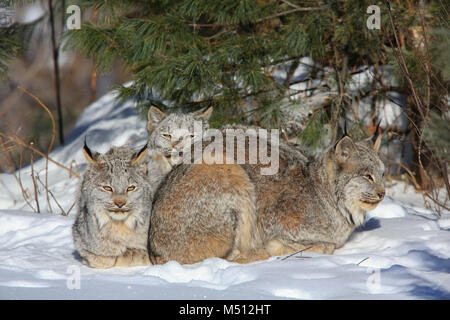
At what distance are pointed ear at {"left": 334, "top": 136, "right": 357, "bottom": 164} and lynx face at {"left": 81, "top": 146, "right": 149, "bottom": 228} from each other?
4.75 feet

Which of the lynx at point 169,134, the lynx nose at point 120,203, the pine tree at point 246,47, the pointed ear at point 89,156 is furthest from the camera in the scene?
the pine tree at point 246,47

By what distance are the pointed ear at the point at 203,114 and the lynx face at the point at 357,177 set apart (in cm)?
170

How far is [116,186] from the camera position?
375cm

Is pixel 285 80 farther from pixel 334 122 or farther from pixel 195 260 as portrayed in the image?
pixel 195 260

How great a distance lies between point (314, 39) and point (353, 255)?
244 centimetres

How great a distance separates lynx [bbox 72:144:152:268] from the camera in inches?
149

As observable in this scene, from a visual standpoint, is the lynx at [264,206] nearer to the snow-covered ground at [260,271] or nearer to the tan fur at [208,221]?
the tan fur at [208,221]

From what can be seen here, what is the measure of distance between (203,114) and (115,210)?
187cm

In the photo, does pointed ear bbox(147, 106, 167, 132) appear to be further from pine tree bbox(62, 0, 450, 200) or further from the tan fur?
the tan fur

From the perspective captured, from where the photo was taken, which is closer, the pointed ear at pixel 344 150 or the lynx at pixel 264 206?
the lynx at pixel 264 206

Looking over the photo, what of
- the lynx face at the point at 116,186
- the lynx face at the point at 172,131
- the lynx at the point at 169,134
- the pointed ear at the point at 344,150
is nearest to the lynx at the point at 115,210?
the lynx face at the point at 116,186

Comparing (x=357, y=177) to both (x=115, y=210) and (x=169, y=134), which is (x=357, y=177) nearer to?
(x=115, y=210)

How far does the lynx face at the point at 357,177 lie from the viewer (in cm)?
394
